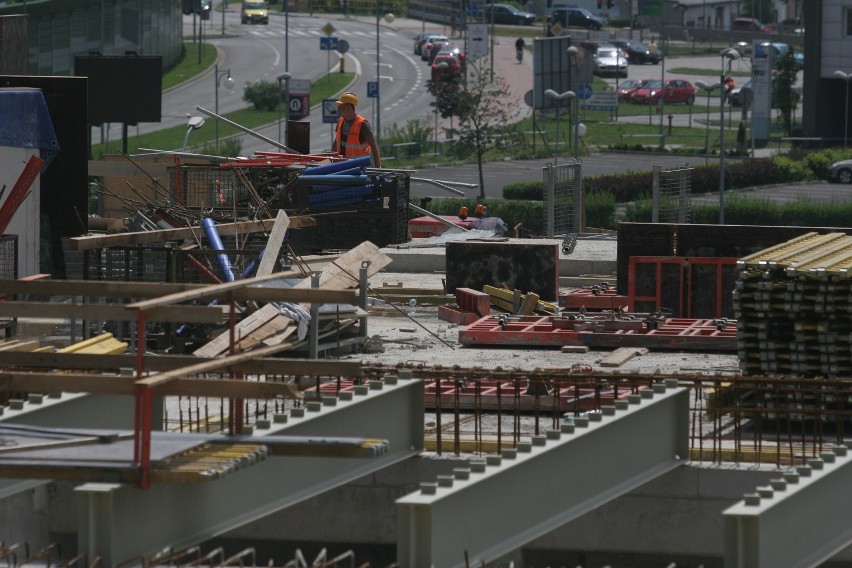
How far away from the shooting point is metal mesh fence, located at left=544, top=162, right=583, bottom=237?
3014 centimetres

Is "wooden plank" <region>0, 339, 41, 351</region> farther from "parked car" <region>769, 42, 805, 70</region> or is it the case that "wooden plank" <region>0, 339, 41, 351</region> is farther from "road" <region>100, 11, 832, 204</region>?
"parked car" <region>769, 42, 805, 70</region>

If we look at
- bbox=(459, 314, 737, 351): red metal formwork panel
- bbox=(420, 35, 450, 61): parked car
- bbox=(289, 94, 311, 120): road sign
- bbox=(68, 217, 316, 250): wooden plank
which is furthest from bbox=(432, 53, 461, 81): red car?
bbox=(459, 314, 737, 351): red metal formwork panel

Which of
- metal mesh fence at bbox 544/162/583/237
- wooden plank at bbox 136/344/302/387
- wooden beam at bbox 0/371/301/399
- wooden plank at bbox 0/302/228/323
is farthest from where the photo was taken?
metal mesh fence at bbox 544/162/583/237

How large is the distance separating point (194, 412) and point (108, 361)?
5767 mm

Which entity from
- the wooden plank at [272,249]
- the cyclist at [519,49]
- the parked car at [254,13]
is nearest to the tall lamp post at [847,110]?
the cyclist at [519,49]

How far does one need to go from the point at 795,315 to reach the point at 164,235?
7861mm

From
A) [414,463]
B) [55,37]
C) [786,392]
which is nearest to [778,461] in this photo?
[786,392]

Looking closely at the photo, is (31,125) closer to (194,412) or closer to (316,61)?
(194,412)

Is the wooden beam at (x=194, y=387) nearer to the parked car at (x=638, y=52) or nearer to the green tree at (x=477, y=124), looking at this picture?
the green tree at (x=477, y=124)

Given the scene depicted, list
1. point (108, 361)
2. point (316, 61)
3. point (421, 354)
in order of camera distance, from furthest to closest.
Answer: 1. point (316, 61)
2. point (421, 354)
3. point (108, 361)

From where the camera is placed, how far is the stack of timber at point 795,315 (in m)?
16.0

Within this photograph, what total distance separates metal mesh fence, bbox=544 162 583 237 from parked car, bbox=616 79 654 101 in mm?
48431

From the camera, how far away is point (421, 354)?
795 inches

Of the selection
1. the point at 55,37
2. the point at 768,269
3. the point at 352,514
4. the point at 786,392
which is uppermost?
the point at 55,37
